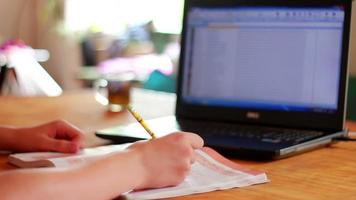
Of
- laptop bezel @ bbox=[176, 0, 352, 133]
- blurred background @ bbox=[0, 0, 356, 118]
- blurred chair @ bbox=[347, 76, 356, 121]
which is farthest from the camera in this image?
blurred background @ bbox=[0, 0, 356, 118]

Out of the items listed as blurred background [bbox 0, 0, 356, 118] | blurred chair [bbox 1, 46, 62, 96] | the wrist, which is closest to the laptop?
the wrist

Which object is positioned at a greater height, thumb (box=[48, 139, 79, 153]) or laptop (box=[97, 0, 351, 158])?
laptop (box=[97, 0, 351, 158])

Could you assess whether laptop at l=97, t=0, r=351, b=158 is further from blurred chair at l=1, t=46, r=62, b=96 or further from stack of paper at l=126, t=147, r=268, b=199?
blurred chair at l=1, t=46, r=62, b=96

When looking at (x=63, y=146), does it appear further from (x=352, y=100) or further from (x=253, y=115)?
(x=352, y=100)

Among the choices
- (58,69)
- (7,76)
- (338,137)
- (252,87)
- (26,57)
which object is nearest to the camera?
(338,137)

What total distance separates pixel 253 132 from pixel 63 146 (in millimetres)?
Result: 427

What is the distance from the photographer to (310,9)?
137cm

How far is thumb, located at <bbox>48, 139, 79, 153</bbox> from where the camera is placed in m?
1.15

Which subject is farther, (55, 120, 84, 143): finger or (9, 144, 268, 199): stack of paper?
(55, 120, 84, 143): finger

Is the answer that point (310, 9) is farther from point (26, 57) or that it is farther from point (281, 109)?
point (26, 57)

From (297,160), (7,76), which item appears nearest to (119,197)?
(297,160)

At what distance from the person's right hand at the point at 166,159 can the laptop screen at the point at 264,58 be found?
52 centimetres

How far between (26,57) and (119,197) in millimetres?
2709

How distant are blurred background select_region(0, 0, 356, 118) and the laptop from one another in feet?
6.64
